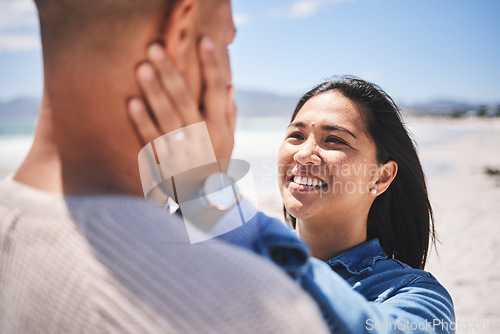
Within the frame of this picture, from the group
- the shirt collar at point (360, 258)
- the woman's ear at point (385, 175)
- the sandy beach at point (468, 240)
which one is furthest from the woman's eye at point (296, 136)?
the sandy beach at point (468, 240)

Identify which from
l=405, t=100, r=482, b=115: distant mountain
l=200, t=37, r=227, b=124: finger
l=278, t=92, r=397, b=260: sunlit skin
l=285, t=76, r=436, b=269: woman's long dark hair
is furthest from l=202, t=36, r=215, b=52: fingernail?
l=405, t=100, r=482, b=115: distant mountain

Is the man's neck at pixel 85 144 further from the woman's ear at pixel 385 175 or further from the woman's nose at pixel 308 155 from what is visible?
the woman's ear at pixel 385 175

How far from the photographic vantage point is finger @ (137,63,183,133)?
66 cm

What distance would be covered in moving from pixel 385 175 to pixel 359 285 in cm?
77

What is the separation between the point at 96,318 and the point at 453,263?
587cm

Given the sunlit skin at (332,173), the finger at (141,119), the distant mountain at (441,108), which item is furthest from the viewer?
the distant mountain at (441,108)

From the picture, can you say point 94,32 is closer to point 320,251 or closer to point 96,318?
point 96,318

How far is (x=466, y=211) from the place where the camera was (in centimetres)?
780

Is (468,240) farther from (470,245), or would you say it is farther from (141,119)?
(141,119)

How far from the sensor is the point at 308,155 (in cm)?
210

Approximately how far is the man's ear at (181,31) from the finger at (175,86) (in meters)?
0.02

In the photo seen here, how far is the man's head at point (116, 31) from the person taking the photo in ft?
2.14

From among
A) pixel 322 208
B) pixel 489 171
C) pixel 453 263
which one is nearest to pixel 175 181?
pixel 322 208

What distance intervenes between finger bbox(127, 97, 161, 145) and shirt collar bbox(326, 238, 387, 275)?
154 centimetres
